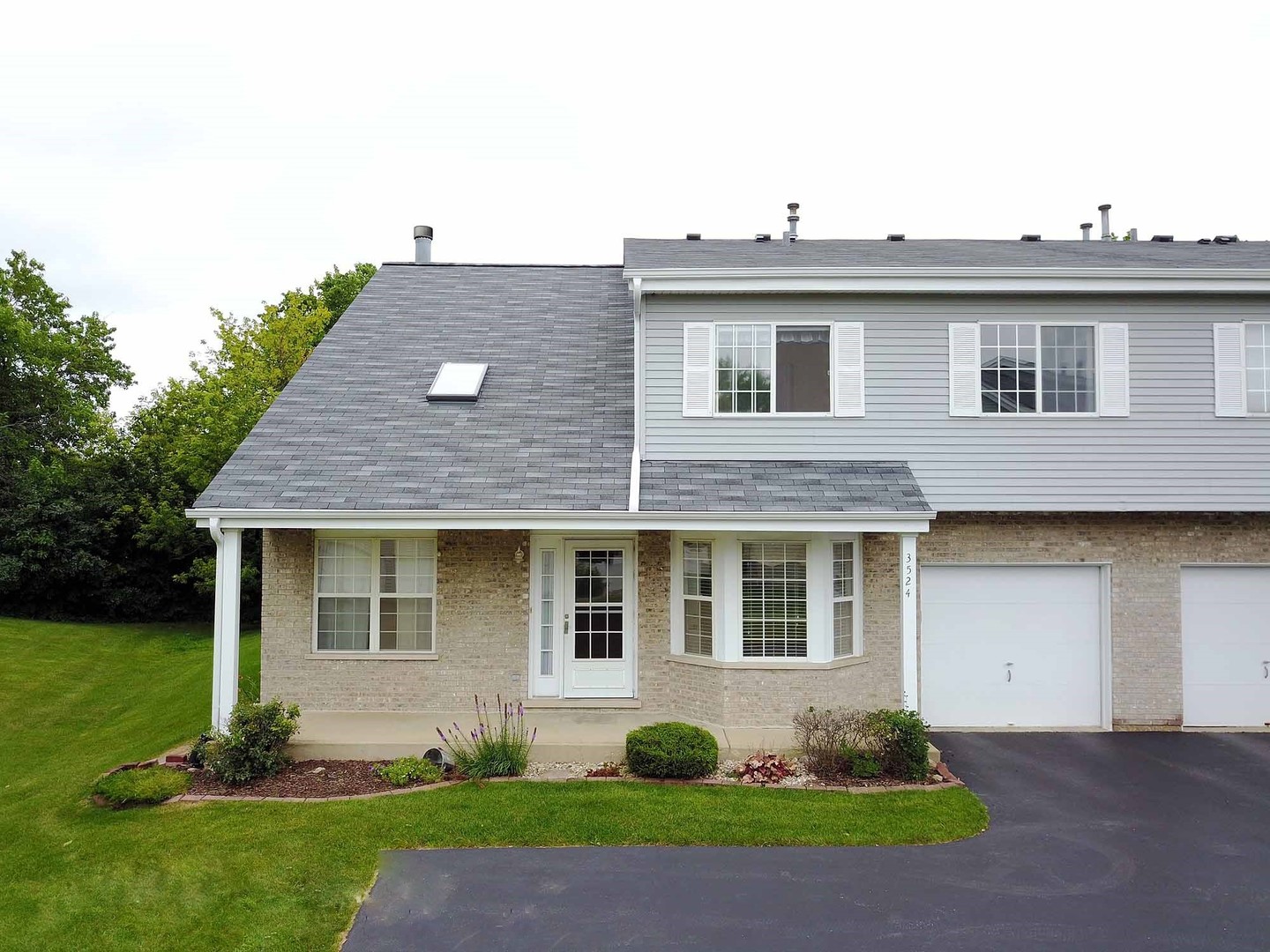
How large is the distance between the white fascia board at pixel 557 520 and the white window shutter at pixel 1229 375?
4593 millimetres

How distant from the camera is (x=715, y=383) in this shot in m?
10.0

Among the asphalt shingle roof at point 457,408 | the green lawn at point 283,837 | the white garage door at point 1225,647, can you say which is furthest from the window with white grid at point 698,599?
the white garage door at point 1225,647

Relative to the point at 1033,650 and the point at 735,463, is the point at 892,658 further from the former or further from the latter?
the point at 735,463

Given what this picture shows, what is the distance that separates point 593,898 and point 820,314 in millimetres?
7319

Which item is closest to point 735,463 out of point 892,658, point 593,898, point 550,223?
point 892,658

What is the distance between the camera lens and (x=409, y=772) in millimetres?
7973

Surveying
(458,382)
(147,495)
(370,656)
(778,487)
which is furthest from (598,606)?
(147,495)

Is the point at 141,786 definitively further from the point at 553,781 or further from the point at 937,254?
the point at 937,254

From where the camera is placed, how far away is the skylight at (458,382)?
435 inches

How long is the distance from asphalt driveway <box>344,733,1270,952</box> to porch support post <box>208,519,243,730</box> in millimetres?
3529

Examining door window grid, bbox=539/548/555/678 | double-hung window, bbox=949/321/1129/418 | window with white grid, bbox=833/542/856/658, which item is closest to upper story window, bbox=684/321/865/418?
double-hung window, bbox=949/321/1129/418

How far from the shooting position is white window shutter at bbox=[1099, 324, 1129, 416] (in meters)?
9.81

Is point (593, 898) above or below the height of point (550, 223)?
below

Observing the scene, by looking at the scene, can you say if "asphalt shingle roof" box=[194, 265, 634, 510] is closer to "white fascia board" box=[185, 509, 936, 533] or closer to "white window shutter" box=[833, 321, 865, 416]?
"white fascia board" box=[185, 509, 936, 533]
